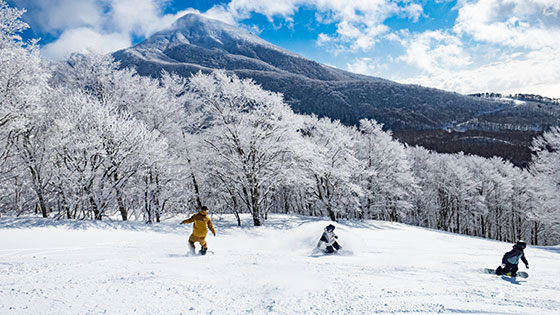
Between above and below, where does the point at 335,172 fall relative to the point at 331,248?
above

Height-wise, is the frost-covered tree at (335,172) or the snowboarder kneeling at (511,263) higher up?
the frost-covered tree at (335,172)

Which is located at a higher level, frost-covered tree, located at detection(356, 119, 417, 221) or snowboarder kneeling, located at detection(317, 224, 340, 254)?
frost-covered tree, located at detection(356, 119, 417, 221)

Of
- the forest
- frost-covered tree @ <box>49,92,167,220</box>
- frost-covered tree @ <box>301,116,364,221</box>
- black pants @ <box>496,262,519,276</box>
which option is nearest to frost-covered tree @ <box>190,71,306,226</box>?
the forest

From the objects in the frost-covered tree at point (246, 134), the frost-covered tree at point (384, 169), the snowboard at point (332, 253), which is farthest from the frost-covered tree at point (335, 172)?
the snowboard at point (332, 253)

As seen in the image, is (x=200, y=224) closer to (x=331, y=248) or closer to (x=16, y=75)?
(x=331, y=248)

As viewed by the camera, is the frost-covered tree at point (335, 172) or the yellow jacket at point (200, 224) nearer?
the yellow jacket at point (200, 224)

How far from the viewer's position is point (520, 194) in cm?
4972

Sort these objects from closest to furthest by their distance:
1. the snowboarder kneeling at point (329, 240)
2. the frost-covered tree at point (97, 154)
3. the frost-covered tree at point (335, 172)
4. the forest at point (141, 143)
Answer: the snowboarder kneeling at point (329, 240), the forest at point (141, 143), the frost-covered tree at point (97, 154), the frost-covered tree at point (335, 172)

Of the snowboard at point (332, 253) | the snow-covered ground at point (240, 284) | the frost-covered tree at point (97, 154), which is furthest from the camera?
the frost-covered tree at point (97, 154)

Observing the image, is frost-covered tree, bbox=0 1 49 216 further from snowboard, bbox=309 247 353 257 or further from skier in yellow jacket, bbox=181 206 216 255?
snowboard, bbox=309 247 353 257

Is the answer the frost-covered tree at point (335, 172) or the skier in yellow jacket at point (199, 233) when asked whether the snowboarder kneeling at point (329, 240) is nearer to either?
the skier in yellow jacket at point (199, 233)

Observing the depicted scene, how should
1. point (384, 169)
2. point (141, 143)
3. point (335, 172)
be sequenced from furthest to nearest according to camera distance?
1. point (384, 169)
2. point (335, 172)
3. point (141, 143)

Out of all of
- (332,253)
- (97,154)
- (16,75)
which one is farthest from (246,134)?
(16,75)

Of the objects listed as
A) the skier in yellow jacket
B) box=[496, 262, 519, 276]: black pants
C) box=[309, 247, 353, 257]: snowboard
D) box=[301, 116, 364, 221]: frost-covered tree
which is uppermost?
box=[301, 116, 364, 221]: frost-covered tree
